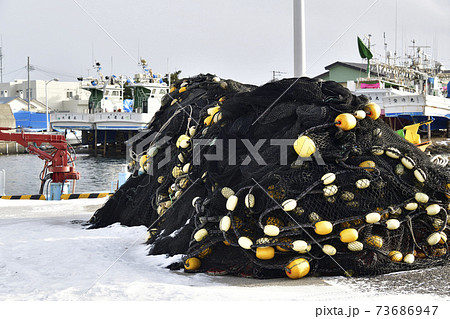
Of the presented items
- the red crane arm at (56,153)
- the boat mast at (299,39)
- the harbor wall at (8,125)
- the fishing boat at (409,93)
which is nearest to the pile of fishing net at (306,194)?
the boat mast at (299,39)

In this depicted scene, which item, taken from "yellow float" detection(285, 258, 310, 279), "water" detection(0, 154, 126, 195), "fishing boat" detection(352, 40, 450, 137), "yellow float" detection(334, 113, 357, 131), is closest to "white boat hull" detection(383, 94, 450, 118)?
"fishing boat" detection(352, 40, 450, 137)

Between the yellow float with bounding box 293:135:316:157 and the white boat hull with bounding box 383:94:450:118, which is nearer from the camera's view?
the yellow float with bounding box 293:135:316:157

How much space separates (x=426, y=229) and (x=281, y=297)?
1.75m

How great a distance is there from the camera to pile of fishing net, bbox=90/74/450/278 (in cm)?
415

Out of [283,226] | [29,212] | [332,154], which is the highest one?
[332,154]

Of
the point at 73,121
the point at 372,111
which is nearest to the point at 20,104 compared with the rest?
the point at 73,121

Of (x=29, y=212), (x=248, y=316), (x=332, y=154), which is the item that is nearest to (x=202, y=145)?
(x=332, y=154)

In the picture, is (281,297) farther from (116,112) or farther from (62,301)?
(116,112)

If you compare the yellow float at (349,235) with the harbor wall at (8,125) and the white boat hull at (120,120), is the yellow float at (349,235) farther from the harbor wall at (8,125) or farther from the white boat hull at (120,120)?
the harbor wall at (8,125)

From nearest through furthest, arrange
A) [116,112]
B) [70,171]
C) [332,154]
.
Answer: [332,154] < [70,171] < [116,112]

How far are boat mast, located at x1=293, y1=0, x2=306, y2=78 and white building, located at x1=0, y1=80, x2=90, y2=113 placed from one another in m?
61.8

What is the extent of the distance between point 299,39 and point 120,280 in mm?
4614

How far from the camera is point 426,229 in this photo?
4520 millimetres

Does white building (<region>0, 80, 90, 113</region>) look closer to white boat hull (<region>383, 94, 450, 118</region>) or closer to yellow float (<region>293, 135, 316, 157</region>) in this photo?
white boat hull (<region>383, 94, 450, 118</region>)
